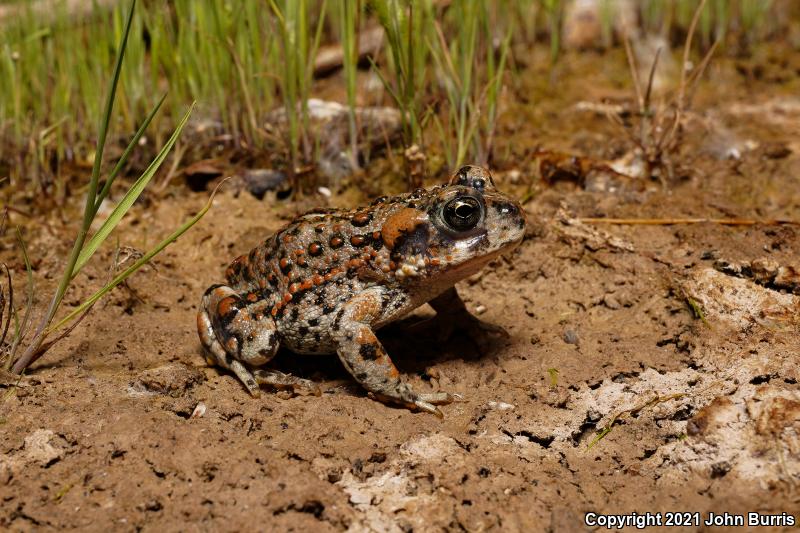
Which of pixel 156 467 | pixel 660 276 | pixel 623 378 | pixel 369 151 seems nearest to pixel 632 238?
pixel 660 276

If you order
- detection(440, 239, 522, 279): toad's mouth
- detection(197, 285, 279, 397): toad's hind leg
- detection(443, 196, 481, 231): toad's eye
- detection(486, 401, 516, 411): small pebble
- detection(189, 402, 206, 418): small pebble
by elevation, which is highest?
detection(443, 196, 481, 231): toad's eye

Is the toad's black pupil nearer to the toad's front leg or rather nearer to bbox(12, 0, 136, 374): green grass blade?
the toad's front leg

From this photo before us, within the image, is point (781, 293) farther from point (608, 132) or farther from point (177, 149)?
point (177, 149)

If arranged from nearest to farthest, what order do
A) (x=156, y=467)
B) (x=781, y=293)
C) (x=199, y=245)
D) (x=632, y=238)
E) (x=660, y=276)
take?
(x=156, y=467)
(x=781, y=293)
(x=660, y=276)
(x=632, y=238)
(x=199, y=245)

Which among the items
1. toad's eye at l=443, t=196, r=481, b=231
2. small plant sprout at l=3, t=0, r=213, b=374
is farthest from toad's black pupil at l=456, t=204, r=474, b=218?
small plant sprout at l=3, t=0, r=213, b=374

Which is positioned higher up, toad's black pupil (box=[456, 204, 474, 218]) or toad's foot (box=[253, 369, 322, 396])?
toad's black pupil (box=[456, 204, 474, 218])

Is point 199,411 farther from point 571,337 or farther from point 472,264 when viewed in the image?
point 571,337
